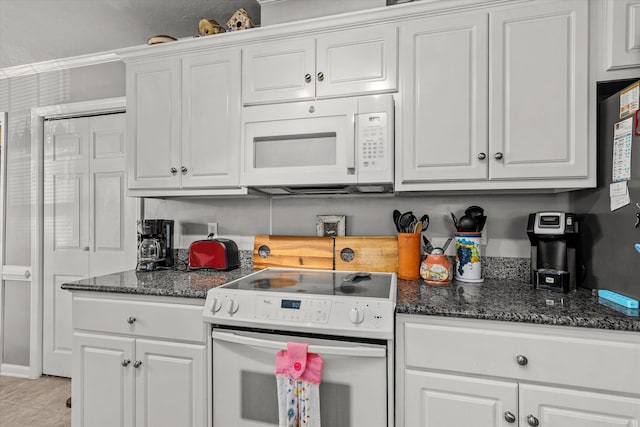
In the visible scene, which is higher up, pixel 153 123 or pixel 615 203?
pixel 153 123

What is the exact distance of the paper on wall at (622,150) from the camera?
128 centimetres

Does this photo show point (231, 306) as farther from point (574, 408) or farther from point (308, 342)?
point (574, 408)

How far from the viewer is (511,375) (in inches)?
47.8

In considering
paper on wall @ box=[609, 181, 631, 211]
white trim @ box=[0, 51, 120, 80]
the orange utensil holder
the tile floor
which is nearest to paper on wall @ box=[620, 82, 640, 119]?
paper on wall @ box=[609, 181, 631, 211]

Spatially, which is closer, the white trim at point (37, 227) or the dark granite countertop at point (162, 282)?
the dark granite countertop at point (162, 282)

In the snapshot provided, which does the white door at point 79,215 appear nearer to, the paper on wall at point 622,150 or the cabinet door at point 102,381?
the cabinet door at point 102,381

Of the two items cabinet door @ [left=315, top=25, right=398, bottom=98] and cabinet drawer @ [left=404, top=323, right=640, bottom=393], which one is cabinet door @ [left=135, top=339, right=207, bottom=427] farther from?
cabinet door @ [left=315, top=25, right=398, bottom=98]

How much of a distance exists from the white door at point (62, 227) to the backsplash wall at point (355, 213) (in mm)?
682

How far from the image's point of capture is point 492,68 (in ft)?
5.14

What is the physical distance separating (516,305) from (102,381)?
1919 millimetres

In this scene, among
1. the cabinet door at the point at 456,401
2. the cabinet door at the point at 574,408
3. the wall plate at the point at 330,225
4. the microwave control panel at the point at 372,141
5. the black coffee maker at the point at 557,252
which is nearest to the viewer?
the cabinet door at the point at 574,408

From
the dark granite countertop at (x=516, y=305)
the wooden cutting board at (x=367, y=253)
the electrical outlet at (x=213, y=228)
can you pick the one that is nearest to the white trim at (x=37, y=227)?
the electrical outlet at (x=213, y=228)

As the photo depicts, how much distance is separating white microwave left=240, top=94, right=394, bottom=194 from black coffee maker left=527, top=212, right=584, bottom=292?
0.73 metres

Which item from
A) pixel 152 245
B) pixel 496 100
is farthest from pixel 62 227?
pixel 496 100
